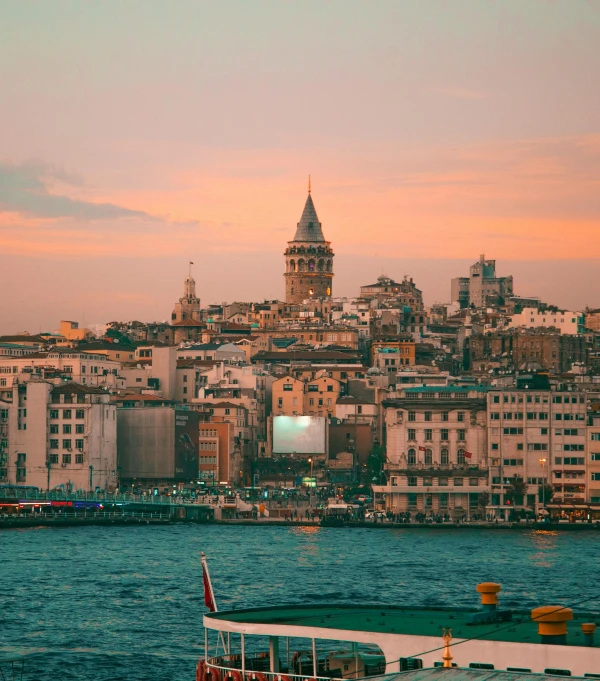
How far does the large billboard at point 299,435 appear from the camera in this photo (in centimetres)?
13625

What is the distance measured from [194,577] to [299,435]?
62.5 m

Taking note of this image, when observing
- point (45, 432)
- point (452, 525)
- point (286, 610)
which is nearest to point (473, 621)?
point (286, 610)

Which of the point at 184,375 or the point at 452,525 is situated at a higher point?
the point at 184,375

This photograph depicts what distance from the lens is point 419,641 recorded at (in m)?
27.2

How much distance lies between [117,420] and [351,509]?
24175 millimetres

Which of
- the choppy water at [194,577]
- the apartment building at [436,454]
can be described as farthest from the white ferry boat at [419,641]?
the apartment building at [436,454]

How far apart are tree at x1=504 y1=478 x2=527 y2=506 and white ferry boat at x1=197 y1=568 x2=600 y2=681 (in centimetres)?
8711

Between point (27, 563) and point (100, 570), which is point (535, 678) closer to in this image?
point (100, 570)

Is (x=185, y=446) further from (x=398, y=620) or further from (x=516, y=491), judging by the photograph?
(x=398, y=620)

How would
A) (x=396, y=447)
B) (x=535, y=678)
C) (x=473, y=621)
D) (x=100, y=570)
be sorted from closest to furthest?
(x=535, y=678) → (x=473, y=621) → (x=100, y=570) → (x=396, y=447)

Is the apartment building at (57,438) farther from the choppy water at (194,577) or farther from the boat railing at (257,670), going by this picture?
the boat railing at (257,670)

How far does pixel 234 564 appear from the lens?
82062mm

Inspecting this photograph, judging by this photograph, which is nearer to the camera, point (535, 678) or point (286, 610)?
point (535, 678)

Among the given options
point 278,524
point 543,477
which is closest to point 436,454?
point 543,477
